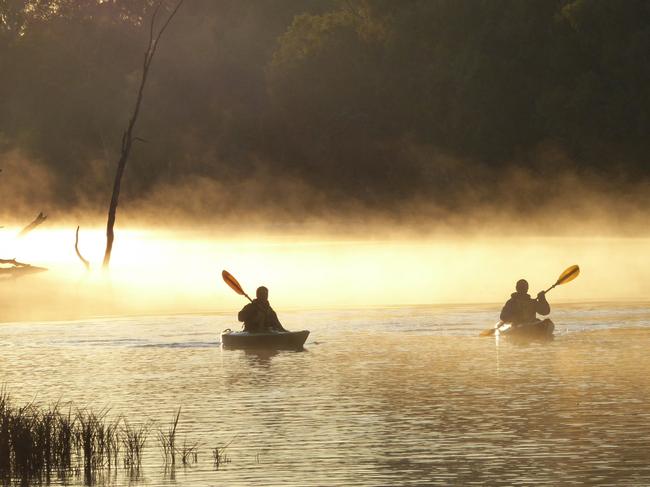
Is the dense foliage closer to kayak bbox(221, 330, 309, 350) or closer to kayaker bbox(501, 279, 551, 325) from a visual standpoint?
kayak bbox(221, 330, 309, 350)

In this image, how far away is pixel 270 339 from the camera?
33.1 metres

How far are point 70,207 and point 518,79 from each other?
33.1m

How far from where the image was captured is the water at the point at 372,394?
60.2 ft

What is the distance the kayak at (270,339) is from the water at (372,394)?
0.99 ft

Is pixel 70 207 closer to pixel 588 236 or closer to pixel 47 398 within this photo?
pixel 588 236

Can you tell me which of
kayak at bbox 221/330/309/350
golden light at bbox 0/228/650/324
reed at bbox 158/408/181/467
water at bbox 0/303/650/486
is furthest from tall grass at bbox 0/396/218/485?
golden light at bbox 0/228/650/324

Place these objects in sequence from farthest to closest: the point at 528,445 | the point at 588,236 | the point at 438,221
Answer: the point at 438,221 → the point at 588,236 → the point at 528,445

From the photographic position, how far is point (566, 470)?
1794 cm

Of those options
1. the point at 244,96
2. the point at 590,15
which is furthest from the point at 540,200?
the point at 244,96

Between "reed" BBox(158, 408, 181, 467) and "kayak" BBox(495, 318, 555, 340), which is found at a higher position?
"kayak" BBox(495, 318, 555, 340)

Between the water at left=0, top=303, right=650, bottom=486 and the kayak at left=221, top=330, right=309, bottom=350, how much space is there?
302 mm

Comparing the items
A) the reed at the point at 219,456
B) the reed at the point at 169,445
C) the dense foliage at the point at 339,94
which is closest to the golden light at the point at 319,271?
the dense foliage at the point at 339,94

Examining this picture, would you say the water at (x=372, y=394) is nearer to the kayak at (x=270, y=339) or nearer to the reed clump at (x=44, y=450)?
the kayak at (x=270, y=339)

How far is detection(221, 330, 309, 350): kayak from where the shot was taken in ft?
108
